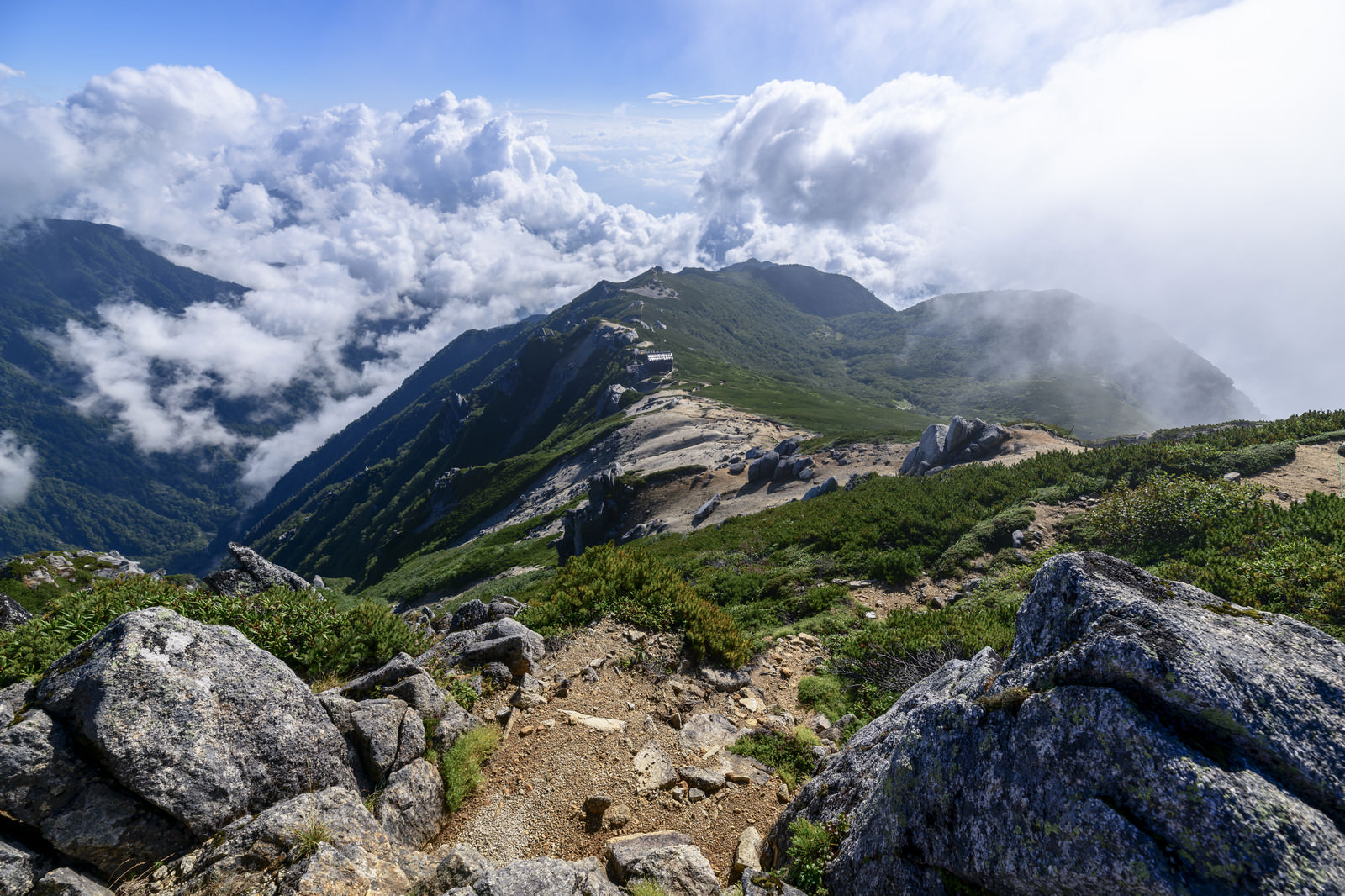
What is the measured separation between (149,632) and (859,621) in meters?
14.6

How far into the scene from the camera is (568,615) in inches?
496

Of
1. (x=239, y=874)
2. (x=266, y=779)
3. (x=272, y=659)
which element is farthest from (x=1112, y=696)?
(x=272, y=659)

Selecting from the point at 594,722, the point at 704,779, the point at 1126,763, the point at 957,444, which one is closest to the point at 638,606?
the point at 594,722

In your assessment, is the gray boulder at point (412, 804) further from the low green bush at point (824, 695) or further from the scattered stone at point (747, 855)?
the low green bush at point (824, 695)

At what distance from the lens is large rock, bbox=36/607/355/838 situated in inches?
224

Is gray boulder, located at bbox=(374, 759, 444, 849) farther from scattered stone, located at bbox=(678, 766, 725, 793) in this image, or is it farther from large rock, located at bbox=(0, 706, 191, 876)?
scattered stone, located at bbox=(678, 766, 725, 793)

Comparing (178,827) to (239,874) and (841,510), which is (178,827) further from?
(841,510)

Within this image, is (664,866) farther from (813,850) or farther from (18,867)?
(18,867)

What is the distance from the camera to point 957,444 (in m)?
38.8

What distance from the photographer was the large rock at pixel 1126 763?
3.73 m

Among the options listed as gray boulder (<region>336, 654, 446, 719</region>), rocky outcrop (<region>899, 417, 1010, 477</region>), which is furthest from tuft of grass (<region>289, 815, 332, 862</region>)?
rocky outcrop (<region>899, 417, 1010, 477</region>)

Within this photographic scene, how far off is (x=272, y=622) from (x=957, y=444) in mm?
40975

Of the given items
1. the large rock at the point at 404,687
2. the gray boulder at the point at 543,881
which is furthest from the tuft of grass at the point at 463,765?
the gray boulder at the point at 543,881

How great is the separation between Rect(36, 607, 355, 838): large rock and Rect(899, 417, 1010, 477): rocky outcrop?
38.5 m
